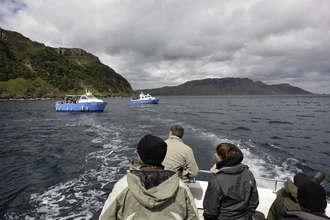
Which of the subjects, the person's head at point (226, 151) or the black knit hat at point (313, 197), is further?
the person's head at point (226, 151)

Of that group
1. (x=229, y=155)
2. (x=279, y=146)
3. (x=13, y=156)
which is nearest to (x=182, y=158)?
(x=229, y=155)

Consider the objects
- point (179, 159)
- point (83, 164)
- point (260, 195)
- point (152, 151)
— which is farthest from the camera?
point (83, 164)

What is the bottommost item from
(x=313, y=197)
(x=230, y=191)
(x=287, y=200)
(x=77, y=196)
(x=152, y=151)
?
(x=77, y=196)

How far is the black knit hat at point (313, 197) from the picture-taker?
254cm

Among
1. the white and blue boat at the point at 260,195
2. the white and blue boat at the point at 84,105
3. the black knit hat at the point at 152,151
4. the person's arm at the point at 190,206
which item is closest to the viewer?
the person's arm at the point at 190,206

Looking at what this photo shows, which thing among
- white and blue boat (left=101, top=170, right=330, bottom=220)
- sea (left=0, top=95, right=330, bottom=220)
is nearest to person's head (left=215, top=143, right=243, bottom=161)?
white and blue boat (left=101, top=170, right=330, bottom=220)

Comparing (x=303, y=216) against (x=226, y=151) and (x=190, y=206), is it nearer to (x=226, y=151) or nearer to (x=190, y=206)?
(x=190, y=206)

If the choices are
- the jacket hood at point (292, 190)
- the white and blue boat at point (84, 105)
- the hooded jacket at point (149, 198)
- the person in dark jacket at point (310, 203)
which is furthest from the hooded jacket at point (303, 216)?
the white and blue boat at point (84, 105)

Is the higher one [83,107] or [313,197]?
[313,197]

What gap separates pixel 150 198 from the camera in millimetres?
2186

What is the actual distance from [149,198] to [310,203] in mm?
2034

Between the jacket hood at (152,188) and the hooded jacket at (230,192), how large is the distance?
4.27ft

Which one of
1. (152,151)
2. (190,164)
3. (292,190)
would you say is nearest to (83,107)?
(190,164)

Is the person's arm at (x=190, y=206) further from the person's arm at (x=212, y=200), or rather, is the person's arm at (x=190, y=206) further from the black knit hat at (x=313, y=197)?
the black knit hat at (x=313, y=197)
